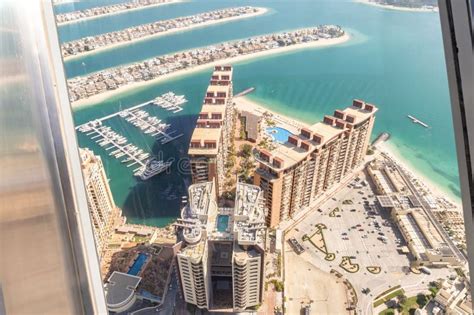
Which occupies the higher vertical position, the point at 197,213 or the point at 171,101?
the point at 171,101

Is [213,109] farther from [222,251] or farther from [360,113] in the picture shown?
[222,251]

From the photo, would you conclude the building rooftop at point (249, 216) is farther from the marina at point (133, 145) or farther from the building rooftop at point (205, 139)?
the marina at point (133, 145)

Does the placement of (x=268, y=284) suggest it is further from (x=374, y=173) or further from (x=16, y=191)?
(x=16, y=191)

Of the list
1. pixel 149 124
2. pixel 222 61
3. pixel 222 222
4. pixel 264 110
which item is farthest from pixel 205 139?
pixel 222 61

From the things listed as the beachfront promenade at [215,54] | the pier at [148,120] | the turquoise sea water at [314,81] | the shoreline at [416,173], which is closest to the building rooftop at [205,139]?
the turquoise sea water at [314,81]

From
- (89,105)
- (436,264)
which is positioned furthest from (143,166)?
(436,264)

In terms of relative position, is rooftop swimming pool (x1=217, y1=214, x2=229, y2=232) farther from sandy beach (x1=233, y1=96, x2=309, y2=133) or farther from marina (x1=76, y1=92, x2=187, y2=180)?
sandy beach (x1=233, y1=96, x2=309, y2=133)
